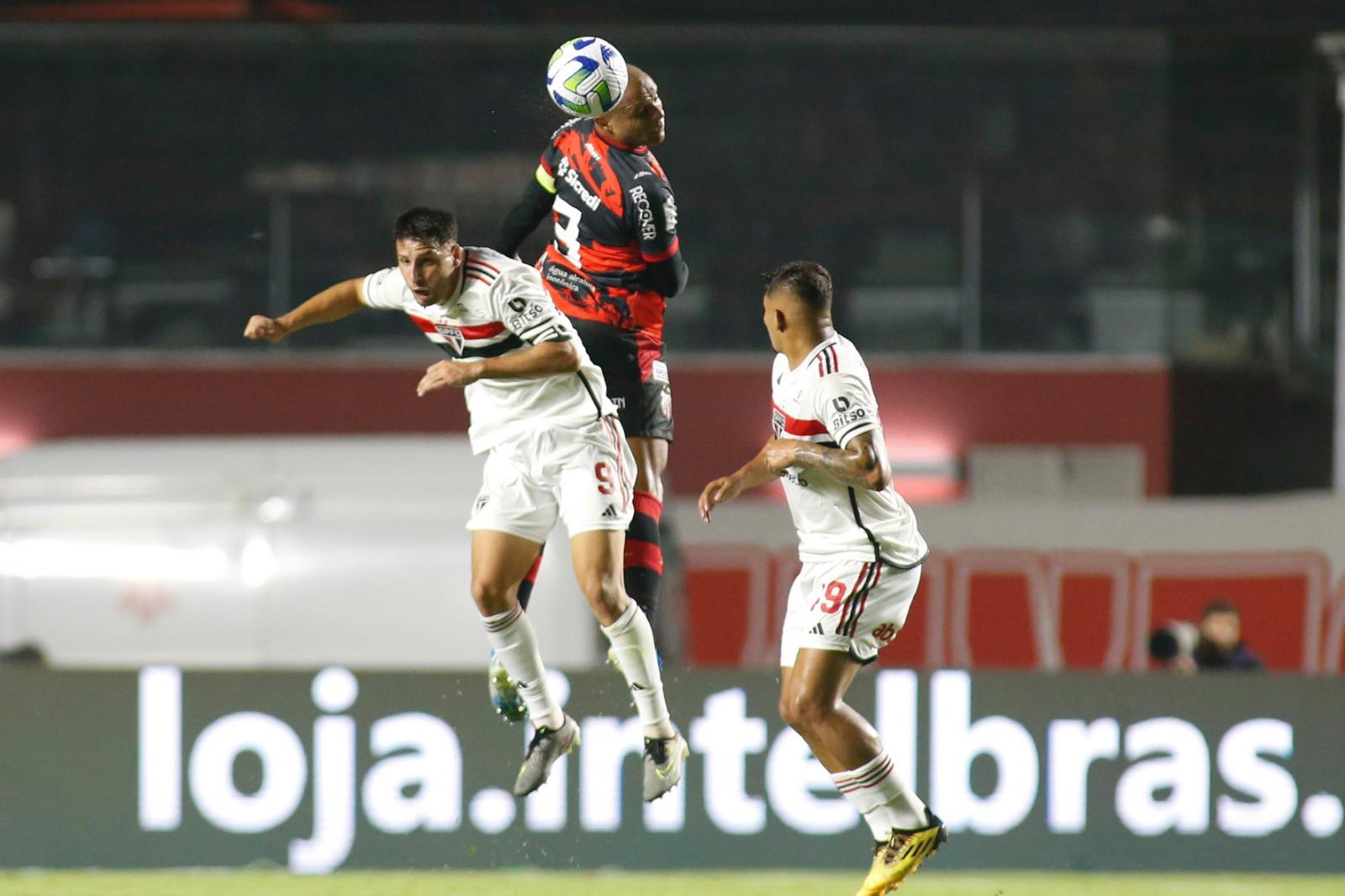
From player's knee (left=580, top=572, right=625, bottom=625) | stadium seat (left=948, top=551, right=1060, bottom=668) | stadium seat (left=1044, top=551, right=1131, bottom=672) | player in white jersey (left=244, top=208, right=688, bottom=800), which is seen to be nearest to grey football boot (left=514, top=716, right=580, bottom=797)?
player in white jersey (left=244, top=208, right=688, bottom=800)

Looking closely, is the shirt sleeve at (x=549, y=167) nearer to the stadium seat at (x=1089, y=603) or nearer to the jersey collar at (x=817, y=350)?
the jersey collar at (x=817, y=350)

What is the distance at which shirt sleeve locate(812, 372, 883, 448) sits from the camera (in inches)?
251

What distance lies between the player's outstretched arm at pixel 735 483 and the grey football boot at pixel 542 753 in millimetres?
1179

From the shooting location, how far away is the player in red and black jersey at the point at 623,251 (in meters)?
6.17

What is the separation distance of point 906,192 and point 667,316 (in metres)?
3.59

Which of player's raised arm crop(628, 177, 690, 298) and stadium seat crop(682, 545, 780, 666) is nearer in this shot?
player's raised arm crop(628, 177, 690, 298)

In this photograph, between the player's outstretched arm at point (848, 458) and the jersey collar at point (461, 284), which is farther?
the player's outstretched arm at point (848, 458)

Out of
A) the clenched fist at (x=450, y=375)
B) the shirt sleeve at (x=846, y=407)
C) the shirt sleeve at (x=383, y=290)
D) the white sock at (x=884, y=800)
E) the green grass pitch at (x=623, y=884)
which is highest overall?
the shirt sleeve at (x=383, y=290)

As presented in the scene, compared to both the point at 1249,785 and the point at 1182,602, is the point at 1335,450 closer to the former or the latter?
the point at 1182,602

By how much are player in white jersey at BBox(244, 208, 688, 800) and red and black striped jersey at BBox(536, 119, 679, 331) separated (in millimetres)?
188

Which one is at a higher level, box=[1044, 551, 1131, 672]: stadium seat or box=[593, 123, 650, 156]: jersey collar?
box=[593, 123, 650, 156]: jersey collar

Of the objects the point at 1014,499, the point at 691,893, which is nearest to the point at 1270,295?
the point at 1014,499

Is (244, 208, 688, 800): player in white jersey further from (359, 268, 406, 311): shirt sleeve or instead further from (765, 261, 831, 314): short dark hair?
(765, 261, 831, 314): short dark hair

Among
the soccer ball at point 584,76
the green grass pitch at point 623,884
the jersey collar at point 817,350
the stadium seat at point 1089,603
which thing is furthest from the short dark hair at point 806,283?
the stadium seat at point 1089,603
